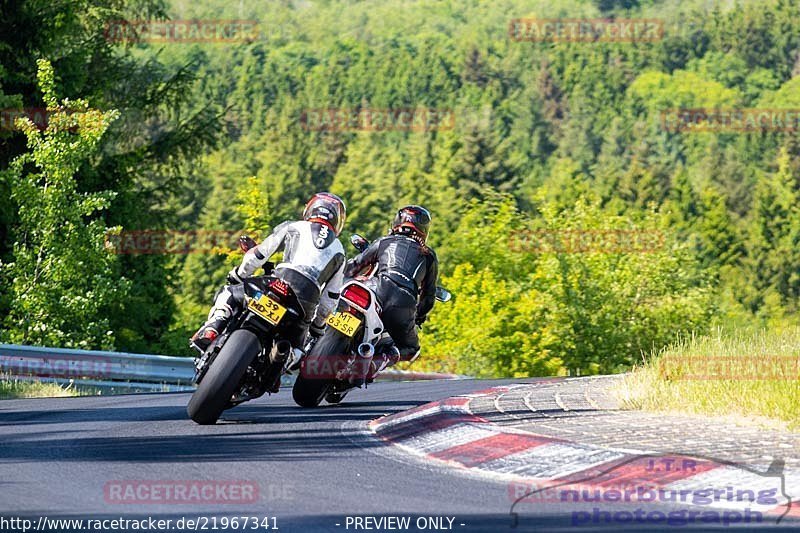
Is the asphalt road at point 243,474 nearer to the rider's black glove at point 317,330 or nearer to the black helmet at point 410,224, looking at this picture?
the rider's black glove at point 317,330

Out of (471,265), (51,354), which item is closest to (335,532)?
(51,354)

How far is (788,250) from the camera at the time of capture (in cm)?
10838

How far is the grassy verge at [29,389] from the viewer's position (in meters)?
15.7

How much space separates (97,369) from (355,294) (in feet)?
23.6

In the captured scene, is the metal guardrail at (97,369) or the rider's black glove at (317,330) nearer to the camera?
the rider's black glove at (317,330)

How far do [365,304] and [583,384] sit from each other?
4668mm

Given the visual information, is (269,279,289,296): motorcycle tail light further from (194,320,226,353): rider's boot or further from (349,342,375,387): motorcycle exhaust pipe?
(349,342,375,387): motorcycle exhaust pipe

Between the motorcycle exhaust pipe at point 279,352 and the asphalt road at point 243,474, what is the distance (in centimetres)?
53

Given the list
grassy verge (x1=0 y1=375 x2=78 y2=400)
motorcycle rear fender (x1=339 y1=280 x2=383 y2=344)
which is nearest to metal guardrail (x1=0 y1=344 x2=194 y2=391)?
grassy verge (x1=0 y1=375 x2=78 y2=400)

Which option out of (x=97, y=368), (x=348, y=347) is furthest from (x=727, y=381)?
(x=97, y=368)

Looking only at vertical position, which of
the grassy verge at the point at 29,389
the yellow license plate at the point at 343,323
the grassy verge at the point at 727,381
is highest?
the yellow license plate at the point at 343,323

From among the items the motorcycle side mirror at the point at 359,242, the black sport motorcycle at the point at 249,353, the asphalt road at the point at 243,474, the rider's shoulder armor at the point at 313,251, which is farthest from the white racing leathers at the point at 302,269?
the motorcycle side mirror at the point at 359,242

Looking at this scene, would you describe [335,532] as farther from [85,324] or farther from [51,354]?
[85,324]

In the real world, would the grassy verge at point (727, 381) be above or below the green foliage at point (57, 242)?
above
